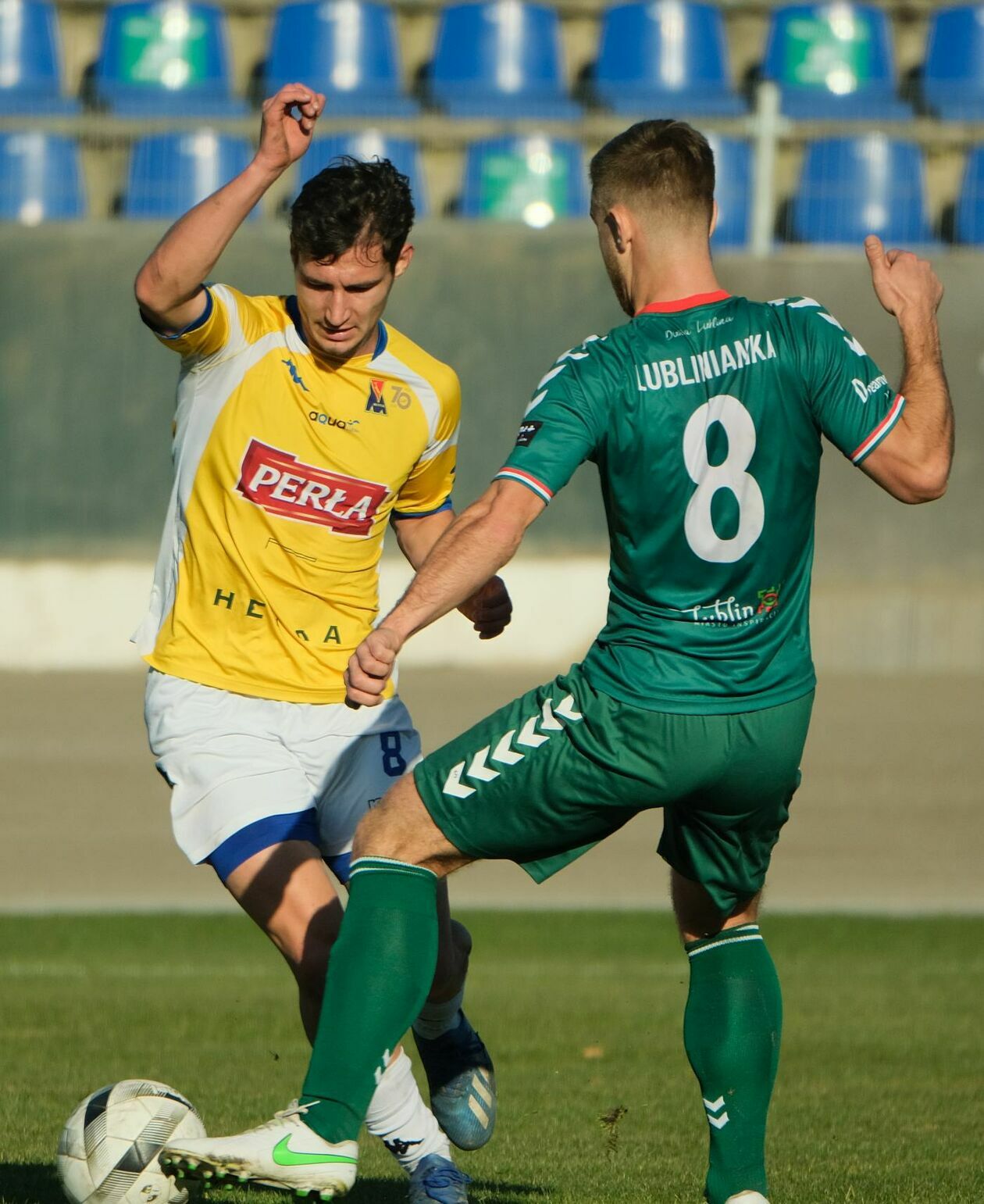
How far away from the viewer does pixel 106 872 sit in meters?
10.1

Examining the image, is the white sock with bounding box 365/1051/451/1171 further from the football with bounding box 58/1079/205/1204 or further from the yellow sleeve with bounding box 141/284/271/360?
the yellow sleeve with bounding box 141/284/271/360

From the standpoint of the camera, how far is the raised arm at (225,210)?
4.04m

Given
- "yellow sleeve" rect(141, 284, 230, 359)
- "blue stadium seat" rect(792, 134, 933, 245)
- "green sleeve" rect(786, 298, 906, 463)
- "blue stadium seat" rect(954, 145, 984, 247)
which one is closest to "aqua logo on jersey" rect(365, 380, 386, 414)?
"yellow sleeve" rect(141, 284, 230, 359)

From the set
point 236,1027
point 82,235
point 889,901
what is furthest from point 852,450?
point 82,235

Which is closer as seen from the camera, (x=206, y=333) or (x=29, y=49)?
(x=206, y=333)

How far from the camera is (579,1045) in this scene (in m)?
6.78

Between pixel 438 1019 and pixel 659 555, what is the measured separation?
1568mm

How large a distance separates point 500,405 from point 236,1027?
6.25 meters

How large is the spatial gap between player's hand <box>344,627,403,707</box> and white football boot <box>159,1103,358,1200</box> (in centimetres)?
80

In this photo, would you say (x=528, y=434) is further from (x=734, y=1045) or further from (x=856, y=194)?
(x=856, y=194)

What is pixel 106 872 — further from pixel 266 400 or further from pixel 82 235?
pixel 266 400

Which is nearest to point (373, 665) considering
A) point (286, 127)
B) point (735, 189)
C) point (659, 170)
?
point (659, 170)

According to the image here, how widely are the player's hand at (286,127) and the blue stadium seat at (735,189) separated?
8865mm

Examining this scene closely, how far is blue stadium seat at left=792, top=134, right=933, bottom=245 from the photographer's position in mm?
12641
